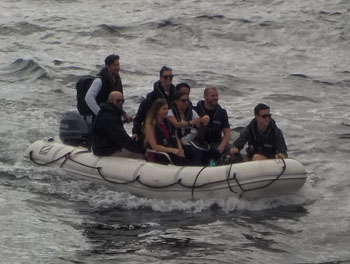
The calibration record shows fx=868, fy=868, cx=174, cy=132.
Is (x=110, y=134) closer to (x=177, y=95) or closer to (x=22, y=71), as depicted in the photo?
(x=177, y=95)

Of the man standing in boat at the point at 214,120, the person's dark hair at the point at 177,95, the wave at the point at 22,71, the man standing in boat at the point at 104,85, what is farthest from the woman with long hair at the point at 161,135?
the wave at the point at 22,71

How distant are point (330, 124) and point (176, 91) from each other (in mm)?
4777

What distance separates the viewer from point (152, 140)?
11.1m

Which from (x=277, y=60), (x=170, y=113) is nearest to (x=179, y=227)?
(x=170, y=113)

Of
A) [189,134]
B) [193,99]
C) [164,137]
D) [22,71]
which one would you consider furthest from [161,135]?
[22,71]

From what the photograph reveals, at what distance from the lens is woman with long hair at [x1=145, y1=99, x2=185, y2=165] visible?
432 inches

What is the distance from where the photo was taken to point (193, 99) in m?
17.1

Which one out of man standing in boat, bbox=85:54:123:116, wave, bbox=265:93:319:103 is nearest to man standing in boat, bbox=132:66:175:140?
man standing in boat, bbox=85:54:123:116

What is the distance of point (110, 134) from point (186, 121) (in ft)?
3.25

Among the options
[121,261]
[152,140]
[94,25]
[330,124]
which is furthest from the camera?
[94,25]

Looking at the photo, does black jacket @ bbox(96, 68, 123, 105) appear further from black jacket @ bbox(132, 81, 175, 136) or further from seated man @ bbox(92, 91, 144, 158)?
seated man @ bbox(92, 91, 144, 158)

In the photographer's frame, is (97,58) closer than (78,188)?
No

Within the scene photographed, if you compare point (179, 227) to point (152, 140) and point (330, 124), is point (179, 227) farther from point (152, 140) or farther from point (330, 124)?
point (330, 124)

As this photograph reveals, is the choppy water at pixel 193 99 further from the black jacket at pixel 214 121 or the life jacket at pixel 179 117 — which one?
the black jacket at pixel 214 121
